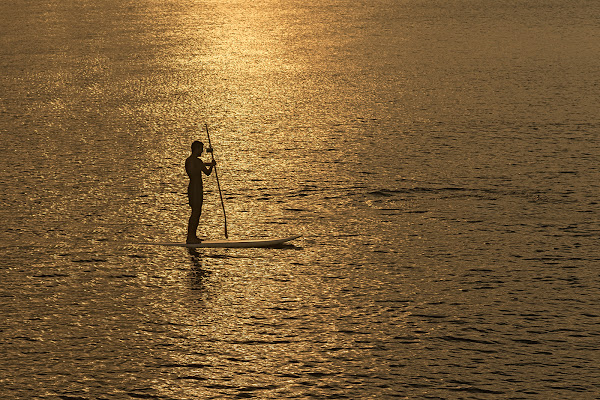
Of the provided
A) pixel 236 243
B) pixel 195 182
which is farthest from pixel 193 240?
pixel 195 182

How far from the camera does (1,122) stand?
68.5 feet

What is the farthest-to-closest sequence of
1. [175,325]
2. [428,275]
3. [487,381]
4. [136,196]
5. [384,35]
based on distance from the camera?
[384,35]
[136,196]
[428,275]
[175,325]
[487,381]

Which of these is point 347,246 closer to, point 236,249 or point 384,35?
point 236,249

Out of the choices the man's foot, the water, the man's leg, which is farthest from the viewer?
the man's foot

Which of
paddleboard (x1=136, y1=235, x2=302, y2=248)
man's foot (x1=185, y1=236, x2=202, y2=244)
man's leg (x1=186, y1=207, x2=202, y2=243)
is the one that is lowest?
paddleboard (x1=136, y1=235, x2=302, y2=248)

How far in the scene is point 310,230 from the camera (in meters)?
13.0

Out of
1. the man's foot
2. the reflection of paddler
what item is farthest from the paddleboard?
the reflection of paddler

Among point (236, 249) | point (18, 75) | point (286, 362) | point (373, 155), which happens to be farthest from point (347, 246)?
point (18, 75)

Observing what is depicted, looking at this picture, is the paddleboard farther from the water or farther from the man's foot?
the water

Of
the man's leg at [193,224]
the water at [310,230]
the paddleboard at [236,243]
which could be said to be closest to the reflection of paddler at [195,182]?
the man's leg at [193,224]

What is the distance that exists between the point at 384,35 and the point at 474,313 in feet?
87.8

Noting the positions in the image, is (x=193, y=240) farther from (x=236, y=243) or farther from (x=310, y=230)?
(x=310, y=230)

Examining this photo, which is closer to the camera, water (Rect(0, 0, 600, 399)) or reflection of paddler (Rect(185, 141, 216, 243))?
water (Rect(0, 0, 600, 399))

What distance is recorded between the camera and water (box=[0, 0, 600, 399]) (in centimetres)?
877
